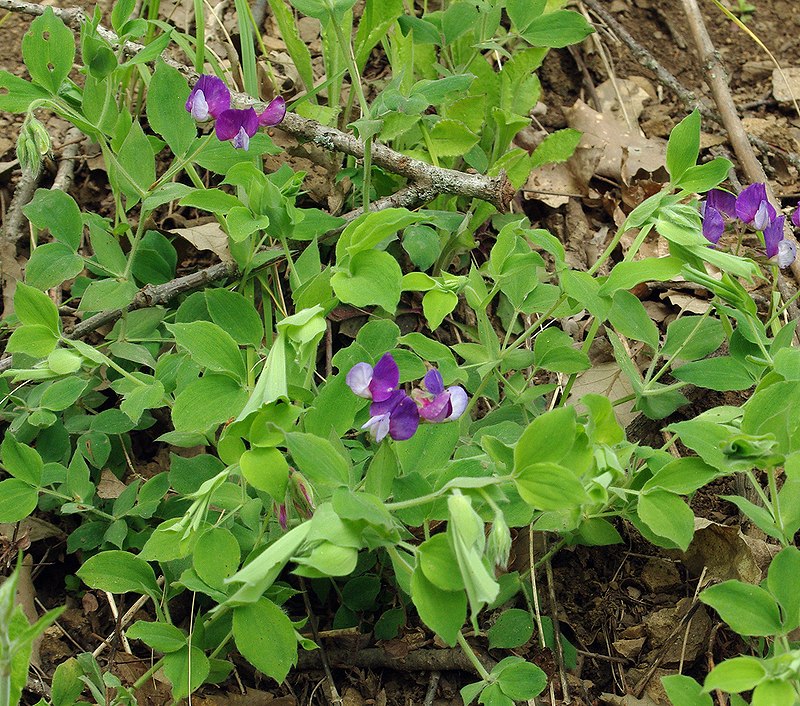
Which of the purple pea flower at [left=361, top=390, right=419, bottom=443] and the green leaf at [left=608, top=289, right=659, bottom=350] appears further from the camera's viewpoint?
the green leaf at [left=608, top=289, right=659, bottom=350]

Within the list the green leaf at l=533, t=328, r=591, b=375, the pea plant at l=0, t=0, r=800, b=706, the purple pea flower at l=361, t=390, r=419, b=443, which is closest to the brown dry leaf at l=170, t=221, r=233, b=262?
the pea plant at l=0, t=0, r=800, b=706

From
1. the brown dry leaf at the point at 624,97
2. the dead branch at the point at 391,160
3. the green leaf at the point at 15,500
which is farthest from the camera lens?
the brown dry leaf at the point at 624,97

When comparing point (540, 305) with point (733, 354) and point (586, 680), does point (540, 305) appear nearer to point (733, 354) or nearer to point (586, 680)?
point (733, 354)

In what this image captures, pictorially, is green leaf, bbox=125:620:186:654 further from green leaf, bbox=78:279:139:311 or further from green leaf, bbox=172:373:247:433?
green leaf, bbox=78:279:139:311

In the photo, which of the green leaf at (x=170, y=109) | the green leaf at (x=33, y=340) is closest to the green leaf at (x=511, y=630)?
the green leaf at (x=33, y=340)

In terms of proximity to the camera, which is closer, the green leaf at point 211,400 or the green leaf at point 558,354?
the green leaf at point 211,400

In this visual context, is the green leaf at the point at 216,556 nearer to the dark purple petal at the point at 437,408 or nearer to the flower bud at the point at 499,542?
the dark purple petal at the point at 437,408

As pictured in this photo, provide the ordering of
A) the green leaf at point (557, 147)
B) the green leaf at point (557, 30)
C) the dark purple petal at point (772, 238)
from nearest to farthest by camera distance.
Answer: the dark purple petal at point (772, 238), the green leaf at point (557, 30), the green leaf at point (557, 147)

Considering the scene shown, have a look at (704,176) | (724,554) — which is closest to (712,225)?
(704,176)
